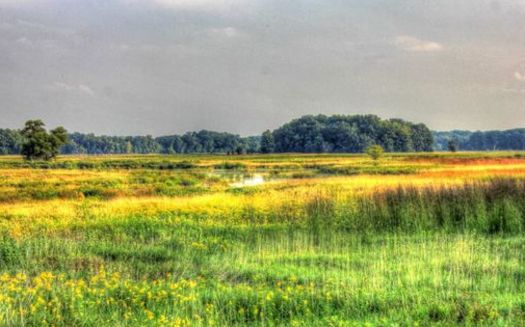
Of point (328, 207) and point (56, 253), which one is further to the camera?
point (328, 207)

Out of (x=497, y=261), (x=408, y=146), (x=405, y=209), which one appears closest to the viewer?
(x=497, y=261)

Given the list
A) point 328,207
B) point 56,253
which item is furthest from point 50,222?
point 328,207

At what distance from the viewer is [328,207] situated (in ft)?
69.5

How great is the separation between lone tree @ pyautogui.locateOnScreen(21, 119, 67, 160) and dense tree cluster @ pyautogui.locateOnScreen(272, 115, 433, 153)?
9076 centimetres

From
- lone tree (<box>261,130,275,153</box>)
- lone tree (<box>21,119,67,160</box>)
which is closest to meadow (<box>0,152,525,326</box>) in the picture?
lone tree (<box>21,119,67,160</box>)

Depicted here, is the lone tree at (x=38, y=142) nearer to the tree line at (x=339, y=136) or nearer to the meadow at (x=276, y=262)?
the tree line at (x=339, y=136)

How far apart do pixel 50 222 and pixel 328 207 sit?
1108cm

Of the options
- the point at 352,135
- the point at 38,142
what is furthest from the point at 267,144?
the point at 38,142

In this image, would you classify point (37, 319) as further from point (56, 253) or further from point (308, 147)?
point (308, 147)

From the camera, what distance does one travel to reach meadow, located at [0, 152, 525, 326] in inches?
345

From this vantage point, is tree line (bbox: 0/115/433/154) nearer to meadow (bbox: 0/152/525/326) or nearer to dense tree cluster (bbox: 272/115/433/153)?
dense tree cluster (bbox: 272/115/433/153)

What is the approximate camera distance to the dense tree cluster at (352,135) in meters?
169

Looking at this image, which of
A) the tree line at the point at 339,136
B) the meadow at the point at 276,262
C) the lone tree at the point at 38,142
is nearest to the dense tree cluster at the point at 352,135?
the tree line at the point at 339,136

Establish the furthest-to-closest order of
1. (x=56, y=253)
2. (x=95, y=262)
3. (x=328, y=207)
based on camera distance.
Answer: (x=328, y=207) < (x=56, y=253) < (x=95, y=262)
